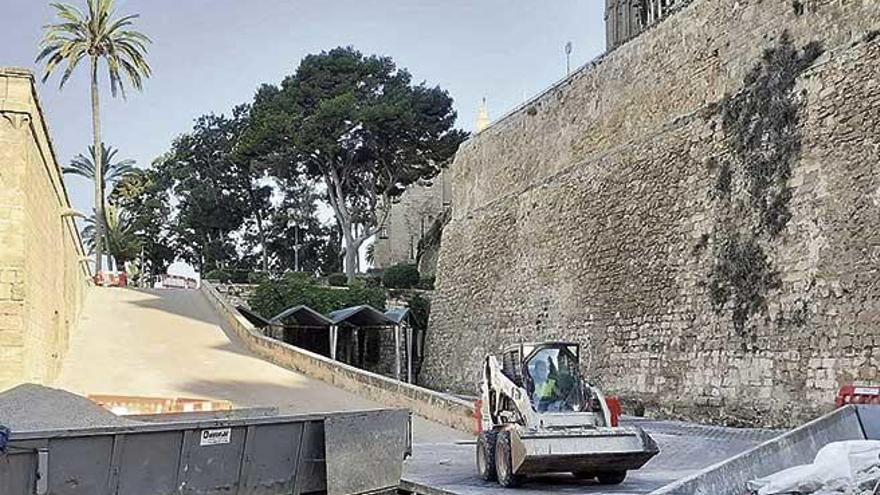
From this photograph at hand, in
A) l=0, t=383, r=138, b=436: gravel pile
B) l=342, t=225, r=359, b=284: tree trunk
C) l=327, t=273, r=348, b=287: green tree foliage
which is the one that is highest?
l=342, t=225, r=359, b=284: tree trunk

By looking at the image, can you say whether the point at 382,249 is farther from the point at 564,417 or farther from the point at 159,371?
the point at 564,417

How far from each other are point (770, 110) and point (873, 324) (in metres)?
4.86

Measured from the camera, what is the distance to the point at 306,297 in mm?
35719

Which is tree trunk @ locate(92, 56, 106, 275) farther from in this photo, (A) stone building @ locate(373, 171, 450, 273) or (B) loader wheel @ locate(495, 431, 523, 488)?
(B) loader wheel @ locate(495, 431, 523, 488)

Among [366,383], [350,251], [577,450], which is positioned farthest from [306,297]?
[577,450]

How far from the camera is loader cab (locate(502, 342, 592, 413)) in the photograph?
34.6ft

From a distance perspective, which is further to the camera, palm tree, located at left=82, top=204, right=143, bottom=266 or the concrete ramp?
palm tree, located at left=82, top=204, right=143, bottom=266

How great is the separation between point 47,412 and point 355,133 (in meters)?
36.9

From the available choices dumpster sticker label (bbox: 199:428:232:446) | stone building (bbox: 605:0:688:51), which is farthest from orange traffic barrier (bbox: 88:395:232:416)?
stone building (bbox: 605:0:688:51)

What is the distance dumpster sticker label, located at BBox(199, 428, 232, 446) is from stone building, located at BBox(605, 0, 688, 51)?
2405cm

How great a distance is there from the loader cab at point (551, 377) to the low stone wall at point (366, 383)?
5.36 meters

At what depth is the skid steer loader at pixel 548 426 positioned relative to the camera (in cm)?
953

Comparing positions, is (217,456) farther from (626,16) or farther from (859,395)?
(626,16)

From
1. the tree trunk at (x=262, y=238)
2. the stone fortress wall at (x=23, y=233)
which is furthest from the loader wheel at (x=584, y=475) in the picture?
the tree trunk at (x=262, y=238)
